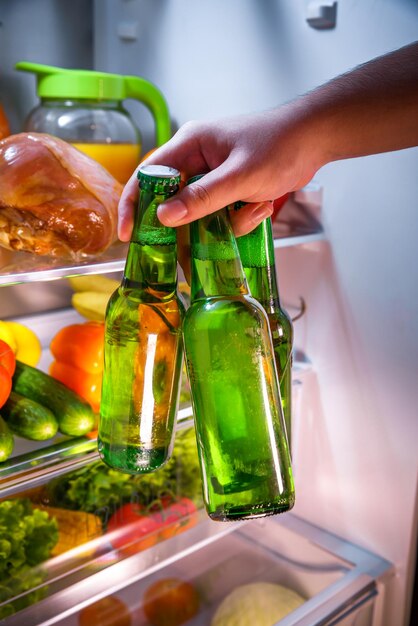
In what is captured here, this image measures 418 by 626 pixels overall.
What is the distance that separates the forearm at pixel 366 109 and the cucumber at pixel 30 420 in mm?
531

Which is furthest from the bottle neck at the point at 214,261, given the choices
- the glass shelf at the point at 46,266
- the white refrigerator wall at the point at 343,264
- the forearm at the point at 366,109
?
the white refrigerator wall at the point at 343,264

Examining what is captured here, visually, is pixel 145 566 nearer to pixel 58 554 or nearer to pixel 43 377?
pixel 58 554

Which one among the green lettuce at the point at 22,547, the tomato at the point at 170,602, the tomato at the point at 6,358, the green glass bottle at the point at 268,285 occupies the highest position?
the green glass bottle at the point at 268,285

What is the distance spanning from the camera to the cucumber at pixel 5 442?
944mm

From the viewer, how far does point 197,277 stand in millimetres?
546

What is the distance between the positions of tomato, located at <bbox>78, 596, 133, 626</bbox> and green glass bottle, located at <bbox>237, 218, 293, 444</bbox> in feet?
2.49

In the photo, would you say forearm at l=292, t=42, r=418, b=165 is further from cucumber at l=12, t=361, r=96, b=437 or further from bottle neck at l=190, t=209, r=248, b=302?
cucumber at l=12, t=361, r=96, b=437

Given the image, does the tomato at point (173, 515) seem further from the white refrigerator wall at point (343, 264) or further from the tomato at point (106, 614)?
the white refrigerator wall at point (343, 264)

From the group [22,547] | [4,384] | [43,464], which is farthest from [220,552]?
[4,384]

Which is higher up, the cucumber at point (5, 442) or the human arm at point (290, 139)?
the human arm at point (290, 139)

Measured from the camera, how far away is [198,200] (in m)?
0.52

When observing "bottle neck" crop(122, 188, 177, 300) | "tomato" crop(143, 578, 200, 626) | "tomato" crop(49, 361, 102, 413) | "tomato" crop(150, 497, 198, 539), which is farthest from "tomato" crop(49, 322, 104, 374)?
"bottle neck" crop(122, 188, 177, 300)

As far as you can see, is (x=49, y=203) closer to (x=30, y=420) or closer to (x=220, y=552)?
(x=30, y=420)

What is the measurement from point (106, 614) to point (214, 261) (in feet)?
2.97
